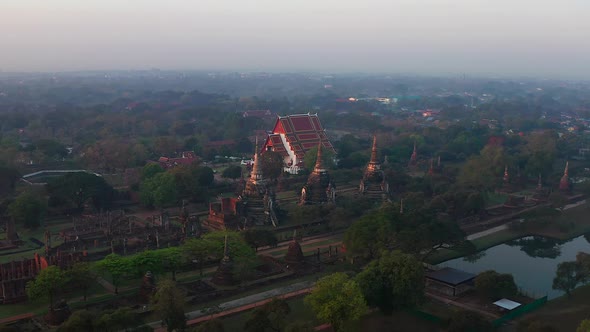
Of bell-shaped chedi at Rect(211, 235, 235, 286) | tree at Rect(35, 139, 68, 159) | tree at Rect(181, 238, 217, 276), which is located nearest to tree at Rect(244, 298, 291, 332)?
bell-shaped chedi at Rect(211, 235, 235, 286)

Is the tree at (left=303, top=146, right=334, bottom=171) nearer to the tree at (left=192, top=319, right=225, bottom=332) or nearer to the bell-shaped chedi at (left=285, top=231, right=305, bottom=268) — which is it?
the bell-shaped chedi at (left=285, top=231, right=305, bottom=268)

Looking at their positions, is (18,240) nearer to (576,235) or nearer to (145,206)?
(145,206)

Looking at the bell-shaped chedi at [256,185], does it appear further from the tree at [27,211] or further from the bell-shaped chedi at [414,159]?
the bell-shaped chedi at [414,159]

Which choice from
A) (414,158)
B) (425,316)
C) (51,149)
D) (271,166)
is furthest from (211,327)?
(51,149)

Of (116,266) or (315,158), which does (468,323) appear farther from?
(315,158)

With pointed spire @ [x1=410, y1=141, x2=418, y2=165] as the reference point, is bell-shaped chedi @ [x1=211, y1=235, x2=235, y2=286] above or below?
above

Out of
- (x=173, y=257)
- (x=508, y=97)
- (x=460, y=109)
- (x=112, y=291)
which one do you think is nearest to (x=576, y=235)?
(x=173, y=257)
